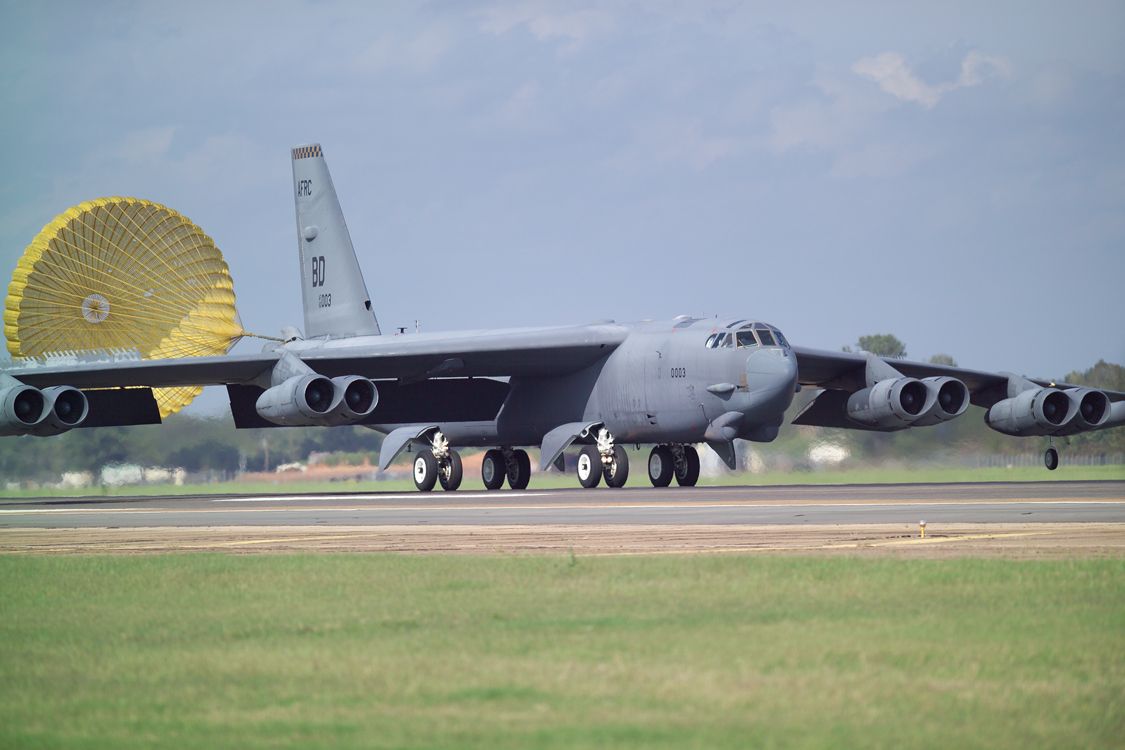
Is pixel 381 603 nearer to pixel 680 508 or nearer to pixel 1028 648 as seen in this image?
pixel 1028 648

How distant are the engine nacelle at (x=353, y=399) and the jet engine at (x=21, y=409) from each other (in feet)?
20.4

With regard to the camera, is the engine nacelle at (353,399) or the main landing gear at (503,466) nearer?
the engine nacelle at (353,399)

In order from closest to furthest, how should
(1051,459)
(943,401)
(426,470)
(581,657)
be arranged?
(581,657) → (943,401) → (1051,459) → (426,470)

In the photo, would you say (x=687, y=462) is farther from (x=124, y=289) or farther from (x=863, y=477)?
(x=124, y=289)

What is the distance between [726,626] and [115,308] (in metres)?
30.8

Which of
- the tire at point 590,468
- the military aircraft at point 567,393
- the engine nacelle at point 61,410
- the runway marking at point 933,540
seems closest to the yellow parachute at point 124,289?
the military aircraft at point 567,393

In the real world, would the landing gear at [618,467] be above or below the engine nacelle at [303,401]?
below

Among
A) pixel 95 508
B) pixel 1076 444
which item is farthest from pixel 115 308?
pixel 1076 444

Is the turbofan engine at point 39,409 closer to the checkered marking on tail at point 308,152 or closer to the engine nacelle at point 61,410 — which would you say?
the engine nacelle at point 61,410

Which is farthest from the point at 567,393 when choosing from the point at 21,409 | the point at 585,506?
the point at 585,506

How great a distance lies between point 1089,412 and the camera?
113 ft

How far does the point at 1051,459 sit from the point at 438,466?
48.4 ft

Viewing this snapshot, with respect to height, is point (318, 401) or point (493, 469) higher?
point (318, 401)

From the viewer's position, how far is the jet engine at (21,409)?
32.7m
